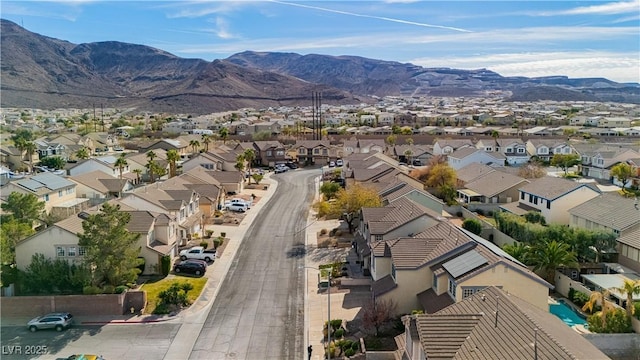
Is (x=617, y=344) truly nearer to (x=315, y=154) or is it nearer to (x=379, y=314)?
(x=379, y=314)

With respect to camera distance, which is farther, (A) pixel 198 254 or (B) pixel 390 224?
(A) pixel 198 254

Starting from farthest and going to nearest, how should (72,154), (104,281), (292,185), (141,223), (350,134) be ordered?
1. (350,134)
2. (72,154)
3. (292,185)
4. (141,223)
5. (104,281)

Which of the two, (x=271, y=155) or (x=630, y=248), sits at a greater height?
(x=271, y=155)

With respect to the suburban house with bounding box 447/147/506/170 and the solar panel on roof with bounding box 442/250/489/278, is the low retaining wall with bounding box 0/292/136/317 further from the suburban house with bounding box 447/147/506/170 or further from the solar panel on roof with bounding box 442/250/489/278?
the suburban house with bounding box 447/147/506/170

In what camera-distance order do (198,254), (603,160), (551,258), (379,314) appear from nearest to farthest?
(379,314) → (551,258) → (198,254) → (603,160)

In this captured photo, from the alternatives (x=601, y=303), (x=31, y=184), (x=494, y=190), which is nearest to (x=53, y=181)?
(x=31, y=184)

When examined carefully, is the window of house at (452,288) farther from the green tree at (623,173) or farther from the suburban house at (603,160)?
the suburban house at (603,160)

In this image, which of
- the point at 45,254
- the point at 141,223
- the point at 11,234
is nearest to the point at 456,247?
the point at 141,223

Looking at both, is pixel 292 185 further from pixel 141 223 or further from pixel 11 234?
pixel 11 234
